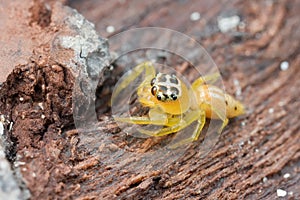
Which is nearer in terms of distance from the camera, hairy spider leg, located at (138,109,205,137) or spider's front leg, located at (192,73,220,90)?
hairy spider leg, located at (138,109,205,137)

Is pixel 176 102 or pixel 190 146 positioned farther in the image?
pixel 176 102

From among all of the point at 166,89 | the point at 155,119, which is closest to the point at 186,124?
the point at 155,119

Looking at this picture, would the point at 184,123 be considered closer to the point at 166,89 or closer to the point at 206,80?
the point at 166,89

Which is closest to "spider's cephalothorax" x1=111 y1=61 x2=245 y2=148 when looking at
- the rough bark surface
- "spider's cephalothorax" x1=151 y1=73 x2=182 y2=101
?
"spider's cephalothorax" x1=151 y1=73 x2=182 y2=101

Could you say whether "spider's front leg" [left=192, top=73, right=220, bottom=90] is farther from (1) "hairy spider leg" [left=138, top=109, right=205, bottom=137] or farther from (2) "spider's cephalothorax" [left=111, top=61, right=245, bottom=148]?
(1) "hairy spider leg" [left=138, top=109, right=205, bottom=137]

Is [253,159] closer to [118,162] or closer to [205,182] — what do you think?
[205,182]

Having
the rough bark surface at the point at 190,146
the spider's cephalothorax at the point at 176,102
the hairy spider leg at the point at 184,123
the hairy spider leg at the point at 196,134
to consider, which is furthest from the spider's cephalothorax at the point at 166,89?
the rough bark surface at the point at 190,146
